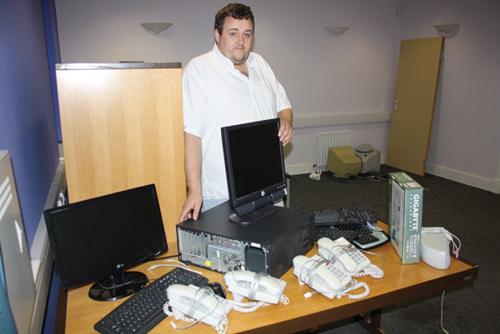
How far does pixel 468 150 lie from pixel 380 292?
4566mm

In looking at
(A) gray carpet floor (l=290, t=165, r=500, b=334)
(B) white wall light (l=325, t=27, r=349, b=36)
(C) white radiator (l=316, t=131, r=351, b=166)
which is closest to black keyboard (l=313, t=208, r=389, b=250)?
(A) gray carpet floor (l=290, t=165, r=500, b=334)

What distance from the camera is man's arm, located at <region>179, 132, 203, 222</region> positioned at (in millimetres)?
1589

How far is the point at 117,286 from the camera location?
1.37 m

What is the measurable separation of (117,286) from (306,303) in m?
0.70

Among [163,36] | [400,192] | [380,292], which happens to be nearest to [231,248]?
[380,292]

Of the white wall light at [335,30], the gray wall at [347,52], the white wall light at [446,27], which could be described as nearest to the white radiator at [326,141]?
the gray wall at [347,52]

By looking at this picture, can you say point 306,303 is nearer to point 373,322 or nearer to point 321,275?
point 321,275

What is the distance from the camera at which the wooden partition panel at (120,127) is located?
1.44 meters

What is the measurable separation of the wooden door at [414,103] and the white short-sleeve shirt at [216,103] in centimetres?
428

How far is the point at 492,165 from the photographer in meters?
4.77

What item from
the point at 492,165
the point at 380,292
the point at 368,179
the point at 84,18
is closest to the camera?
the point at 380,292

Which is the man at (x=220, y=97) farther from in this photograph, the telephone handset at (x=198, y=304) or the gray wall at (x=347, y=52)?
the gray wall at (x=347, y=52)

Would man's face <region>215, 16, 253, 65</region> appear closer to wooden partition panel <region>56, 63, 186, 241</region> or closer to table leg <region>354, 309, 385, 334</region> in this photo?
wooden partition panel <region>56, 63, 186, 241</region>

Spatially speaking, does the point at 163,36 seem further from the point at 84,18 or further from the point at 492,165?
the point at 492,165
